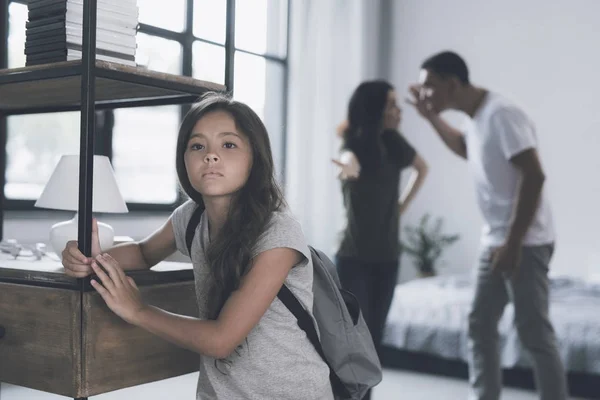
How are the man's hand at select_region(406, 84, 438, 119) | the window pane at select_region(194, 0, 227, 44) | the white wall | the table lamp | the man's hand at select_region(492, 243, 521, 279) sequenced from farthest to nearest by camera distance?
the white wall → the window pane at select_region(194, 0, 227, 44) → the man's hand at select_region(406, 84, 438, 119) → the man's hand at select_region(492, 243, 521, 279) → the table lamp

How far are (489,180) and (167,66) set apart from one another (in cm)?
243

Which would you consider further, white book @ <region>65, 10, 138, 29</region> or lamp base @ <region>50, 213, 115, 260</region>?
lamp base @ <region>50, 213, 115, 260</region>

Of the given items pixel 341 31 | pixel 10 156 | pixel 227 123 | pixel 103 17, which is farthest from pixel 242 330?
pixel 341 31

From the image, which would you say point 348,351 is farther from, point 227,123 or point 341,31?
point 341,31

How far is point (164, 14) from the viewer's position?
450 cm

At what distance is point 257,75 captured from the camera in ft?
16.9

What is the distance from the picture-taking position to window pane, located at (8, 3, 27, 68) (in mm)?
3625

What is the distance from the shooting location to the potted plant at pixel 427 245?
19.3ft

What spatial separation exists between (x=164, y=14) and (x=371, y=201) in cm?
224

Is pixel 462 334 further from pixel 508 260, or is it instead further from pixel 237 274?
pixel 237 274

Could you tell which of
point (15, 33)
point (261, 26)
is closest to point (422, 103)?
point (15, 33)

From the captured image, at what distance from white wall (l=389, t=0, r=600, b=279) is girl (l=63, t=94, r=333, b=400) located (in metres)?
4.52

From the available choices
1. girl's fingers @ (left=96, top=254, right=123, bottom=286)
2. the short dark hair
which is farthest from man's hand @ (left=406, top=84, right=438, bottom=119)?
girl's fingers @ (left=96, top=254, right=123, bottom=286)

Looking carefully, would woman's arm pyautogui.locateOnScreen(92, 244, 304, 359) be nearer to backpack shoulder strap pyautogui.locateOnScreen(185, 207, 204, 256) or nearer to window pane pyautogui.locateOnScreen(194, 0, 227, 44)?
backpack shoulder strap pyautogui.locateOnScreen(185, 207, 204, 256)
